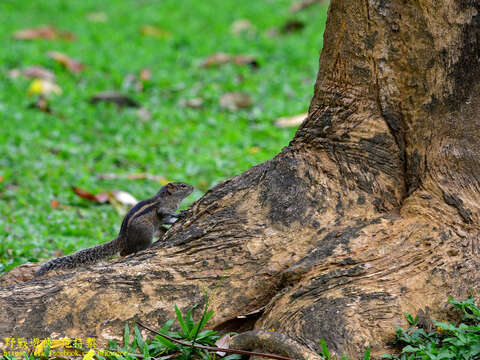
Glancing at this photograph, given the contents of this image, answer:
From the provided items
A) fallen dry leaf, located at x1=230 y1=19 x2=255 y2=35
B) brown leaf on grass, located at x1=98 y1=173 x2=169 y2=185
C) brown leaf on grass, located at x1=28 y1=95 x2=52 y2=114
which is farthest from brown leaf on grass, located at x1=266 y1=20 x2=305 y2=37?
brown leaf on grass, located at x1=98 y1=173 x2=169 y2=185

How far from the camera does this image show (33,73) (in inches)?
429

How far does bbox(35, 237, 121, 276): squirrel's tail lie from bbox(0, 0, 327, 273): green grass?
2.19 feet

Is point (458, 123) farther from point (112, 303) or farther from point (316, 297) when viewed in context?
point (112, 303)

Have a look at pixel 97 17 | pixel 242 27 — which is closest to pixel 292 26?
pixel 242 27

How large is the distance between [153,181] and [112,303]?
12.7 feet

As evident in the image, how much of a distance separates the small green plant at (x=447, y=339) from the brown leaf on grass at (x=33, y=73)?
28.5 ft

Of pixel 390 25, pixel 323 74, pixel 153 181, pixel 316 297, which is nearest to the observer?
pixel 316 297

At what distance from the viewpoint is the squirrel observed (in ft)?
15.6

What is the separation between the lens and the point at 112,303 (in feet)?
12.5

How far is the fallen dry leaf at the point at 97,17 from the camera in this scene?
14.7 metres

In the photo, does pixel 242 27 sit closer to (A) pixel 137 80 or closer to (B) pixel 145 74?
(B) pixel 145 74

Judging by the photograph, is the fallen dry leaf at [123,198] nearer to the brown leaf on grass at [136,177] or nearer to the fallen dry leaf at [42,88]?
the brown leaf on grass at [136,177]

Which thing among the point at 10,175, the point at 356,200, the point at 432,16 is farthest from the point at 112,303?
the point at 10,175

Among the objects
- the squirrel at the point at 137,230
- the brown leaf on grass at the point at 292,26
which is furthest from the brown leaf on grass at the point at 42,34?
the squirrel at the point at 137,230
